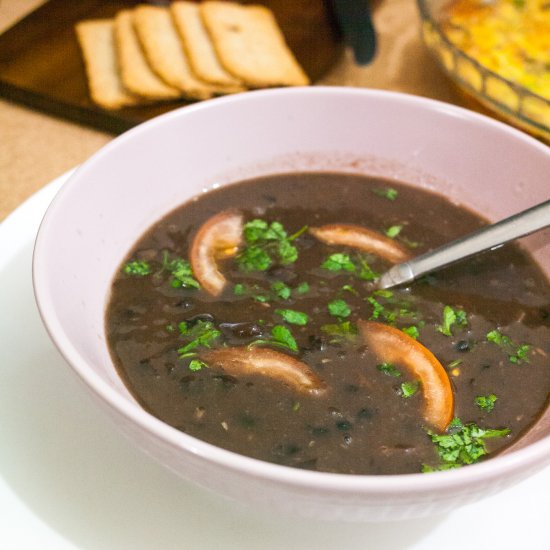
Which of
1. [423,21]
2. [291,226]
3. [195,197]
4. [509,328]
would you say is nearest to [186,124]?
[195,197]

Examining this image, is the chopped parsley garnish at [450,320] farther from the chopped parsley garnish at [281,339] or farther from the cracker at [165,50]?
the cracker at [165,50]

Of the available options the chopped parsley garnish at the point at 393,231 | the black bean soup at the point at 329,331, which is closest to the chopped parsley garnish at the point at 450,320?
the black bean soup at the point at 329,331

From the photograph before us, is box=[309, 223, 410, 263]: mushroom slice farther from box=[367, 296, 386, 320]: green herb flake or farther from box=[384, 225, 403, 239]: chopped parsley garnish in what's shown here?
box=[367, 296, 386, 320]: green herb flake

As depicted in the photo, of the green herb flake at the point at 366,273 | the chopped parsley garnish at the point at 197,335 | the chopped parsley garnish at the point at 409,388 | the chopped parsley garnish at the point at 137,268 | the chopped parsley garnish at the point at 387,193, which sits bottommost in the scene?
the chopped parsley garnish at the point at 387,193

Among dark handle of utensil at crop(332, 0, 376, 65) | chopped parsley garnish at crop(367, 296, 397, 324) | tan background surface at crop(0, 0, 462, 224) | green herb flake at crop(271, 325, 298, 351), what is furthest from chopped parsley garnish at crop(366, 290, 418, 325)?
dark handle of utensil at crop(332, 0, 376, 65)

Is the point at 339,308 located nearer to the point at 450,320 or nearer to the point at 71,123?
the point at 450,320

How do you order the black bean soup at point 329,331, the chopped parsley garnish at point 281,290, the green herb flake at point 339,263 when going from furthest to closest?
the green herb flake at point 339,263 < the chopped parsley garnish at point 281,290 < the black bean soup at point 329,331

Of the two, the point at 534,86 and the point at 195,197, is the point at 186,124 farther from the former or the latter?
the point at 534,86

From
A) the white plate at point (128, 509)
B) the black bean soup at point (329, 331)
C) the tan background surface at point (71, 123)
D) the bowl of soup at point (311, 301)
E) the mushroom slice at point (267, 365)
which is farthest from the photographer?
the tan background surface at point (71, 123)
